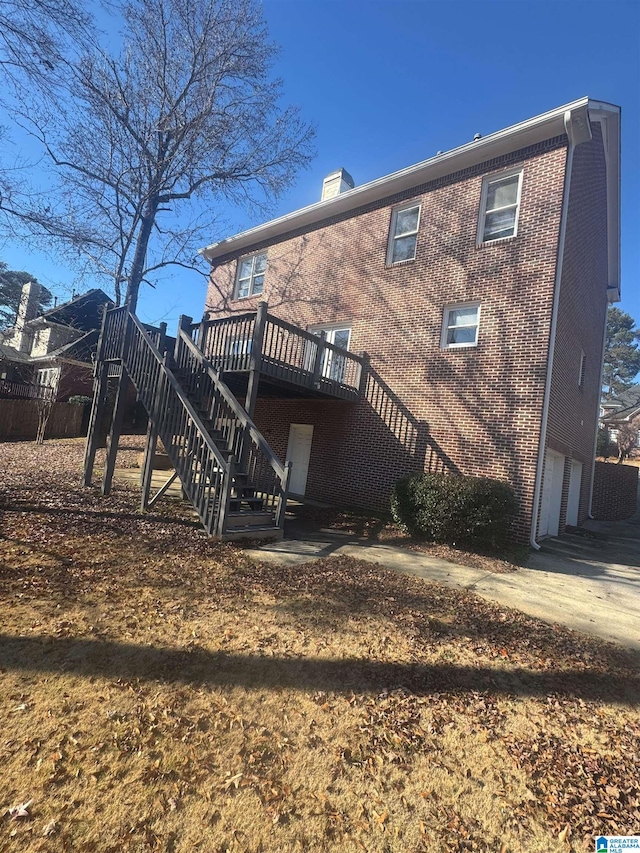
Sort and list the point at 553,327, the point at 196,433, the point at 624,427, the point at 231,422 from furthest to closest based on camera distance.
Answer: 1. the point at 624,427
2. the point at 553,327
3. the point at 231,422
4. the point at 196,433

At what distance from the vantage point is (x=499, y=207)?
959 cm

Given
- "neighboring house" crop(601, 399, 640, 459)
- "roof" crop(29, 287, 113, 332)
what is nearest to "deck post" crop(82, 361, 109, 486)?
"roof" crop(29, 287, 113, 332)

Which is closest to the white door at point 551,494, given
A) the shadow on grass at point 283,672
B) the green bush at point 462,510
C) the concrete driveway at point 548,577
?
the concrete driveway at point 548,577

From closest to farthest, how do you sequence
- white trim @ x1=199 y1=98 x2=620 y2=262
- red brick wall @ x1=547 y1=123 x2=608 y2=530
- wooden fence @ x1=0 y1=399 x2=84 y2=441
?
white trim @ x1=199 y1=98 x2=620 y2=262, red brick wall @ x1=547 y1=123 x2=608 y2=530, wooden fence @ x1=0 y1=399 x2=84 y2=441

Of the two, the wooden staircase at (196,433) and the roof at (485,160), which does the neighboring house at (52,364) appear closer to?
the roof at (485,160)

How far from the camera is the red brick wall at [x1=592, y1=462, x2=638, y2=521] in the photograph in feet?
51.5

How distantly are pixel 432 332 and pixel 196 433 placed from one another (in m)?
6.15

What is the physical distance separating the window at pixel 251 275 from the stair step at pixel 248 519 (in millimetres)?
9526

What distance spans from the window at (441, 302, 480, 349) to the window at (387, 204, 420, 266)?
2.04 metres

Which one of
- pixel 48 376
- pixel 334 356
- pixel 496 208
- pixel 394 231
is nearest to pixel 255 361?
pixel 334 356

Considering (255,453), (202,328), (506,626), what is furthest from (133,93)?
(506,626)

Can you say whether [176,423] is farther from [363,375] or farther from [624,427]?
[624,427]

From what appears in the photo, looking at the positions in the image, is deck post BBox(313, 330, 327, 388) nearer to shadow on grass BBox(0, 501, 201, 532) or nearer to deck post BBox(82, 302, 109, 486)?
shadow on grass BBox(0, 501, 201, 532)

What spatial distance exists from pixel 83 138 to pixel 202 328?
9.33 meters
